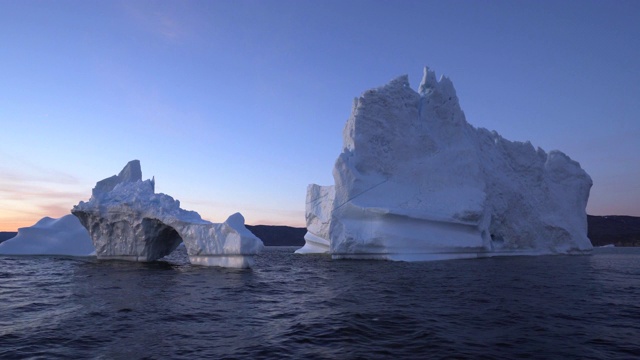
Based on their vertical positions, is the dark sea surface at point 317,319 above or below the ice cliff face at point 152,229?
below

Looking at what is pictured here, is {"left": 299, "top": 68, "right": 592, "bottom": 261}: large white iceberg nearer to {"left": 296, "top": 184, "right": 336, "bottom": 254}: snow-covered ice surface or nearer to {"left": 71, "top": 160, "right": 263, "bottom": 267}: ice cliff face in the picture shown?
{"left": 296, "top": 184, "right": 336, "bottom": 254}: snow-covered ice surface

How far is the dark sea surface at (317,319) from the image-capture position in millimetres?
5566

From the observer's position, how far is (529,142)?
31406 millimetres

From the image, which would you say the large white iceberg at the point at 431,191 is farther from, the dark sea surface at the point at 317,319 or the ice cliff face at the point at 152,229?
the dark sea surface at the point at 317,319

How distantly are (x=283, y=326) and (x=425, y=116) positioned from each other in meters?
22.4

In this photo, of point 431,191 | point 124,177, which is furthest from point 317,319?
point 124,177

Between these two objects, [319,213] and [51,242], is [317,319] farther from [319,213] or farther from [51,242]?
[51,242]

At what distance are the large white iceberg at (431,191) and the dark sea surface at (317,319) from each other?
10.2 metres

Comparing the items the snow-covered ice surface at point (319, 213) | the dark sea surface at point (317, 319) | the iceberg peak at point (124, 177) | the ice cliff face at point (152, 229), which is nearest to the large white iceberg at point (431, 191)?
the snow-covered ice surface at point (319, 213)

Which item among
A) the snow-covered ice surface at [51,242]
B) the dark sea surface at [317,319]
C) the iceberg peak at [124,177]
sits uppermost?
the iceberg peak at [124,177]

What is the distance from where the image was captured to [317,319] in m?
7.53

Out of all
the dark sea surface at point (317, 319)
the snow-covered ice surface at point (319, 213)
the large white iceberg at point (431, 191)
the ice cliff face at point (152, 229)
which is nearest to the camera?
the dark sea surface at point (317, 319)

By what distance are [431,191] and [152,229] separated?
1518 cm

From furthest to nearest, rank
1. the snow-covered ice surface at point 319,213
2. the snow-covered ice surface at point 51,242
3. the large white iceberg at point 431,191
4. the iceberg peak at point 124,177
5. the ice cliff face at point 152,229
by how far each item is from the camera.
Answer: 1. the snow-covered ice surface at point 319,213
2. the snow-covered ice surface at point 51,242
3. the iceberg peak at point 124,177
4. the large white iceberg at point 431,191
5. the ice cliff face at point 152,229
